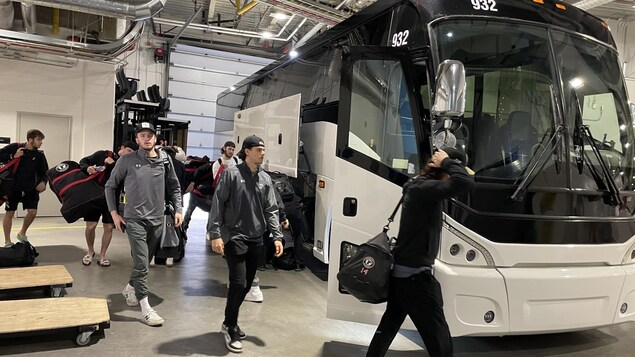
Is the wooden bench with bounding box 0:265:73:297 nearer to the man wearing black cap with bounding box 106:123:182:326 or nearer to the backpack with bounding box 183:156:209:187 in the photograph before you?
the man wearing black cap with bounding box 106:123:182:326

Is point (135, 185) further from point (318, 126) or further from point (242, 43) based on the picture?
point (242, 43)

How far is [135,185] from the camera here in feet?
14.1

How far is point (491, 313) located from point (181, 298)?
3230 mm

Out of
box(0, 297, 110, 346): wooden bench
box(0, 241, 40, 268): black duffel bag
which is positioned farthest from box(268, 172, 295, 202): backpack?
box(0, 241, 40, 268): black duffel bag

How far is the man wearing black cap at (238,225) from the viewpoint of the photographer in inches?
147

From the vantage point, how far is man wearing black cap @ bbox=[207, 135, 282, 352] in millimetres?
3740

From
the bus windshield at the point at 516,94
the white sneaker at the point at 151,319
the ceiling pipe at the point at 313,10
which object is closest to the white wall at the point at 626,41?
the ceiling pipe at the point at 313,10

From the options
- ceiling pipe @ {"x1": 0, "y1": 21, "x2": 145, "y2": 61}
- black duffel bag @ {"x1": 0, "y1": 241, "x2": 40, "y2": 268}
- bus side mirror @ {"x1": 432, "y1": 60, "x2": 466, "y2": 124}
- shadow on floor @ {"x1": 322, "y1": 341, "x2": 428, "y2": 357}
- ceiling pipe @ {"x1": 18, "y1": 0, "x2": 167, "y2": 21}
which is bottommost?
shadow on floor @ {"x1": 322, "y1": 341, "x2": 428, "y2": 357}

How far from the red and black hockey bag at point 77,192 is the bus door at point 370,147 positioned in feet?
12.2

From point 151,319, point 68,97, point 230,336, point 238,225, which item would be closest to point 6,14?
point 68,97

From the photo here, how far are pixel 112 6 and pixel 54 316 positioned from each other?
492cm

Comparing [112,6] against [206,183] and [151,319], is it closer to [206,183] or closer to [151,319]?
[206,183]

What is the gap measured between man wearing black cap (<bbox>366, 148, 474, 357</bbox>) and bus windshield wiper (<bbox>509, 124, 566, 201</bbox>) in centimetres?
67

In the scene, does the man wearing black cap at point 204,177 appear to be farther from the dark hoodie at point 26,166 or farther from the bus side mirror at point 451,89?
the bus side mirror at point 451,89
